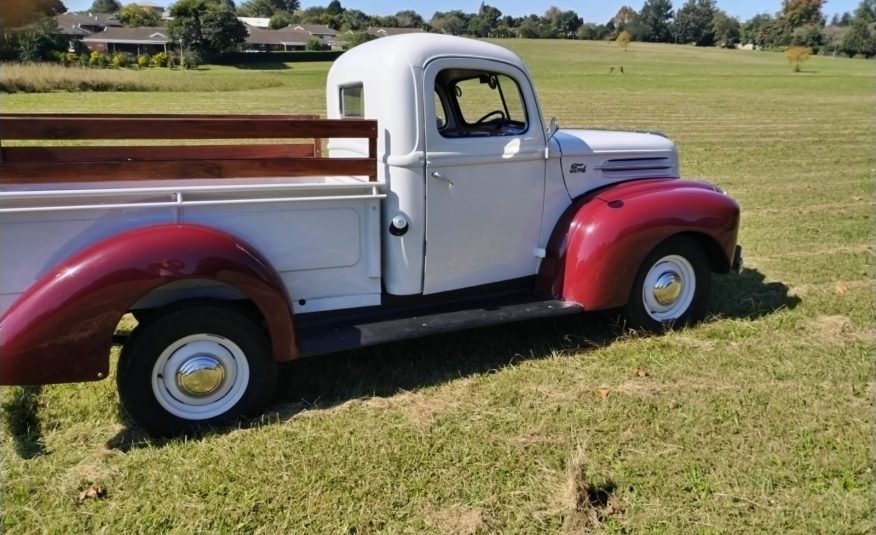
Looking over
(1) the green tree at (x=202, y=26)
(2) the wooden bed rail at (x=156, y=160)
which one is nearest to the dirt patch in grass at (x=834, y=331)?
(2) the wooden bed rail at (x=156, y=160)

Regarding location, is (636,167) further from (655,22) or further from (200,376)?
(655,22)

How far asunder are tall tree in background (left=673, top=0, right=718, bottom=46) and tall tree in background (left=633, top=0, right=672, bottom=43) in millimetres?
1542

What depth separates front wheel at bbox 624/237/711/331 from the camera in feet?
15.2

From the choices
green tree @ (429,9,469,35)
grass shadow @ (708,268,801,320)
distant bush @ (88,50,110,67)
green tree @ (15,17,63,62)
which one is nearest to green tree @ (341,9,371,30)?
green tree @ (429,9,469,35)

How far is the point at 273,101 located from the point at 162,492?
23.1 meters

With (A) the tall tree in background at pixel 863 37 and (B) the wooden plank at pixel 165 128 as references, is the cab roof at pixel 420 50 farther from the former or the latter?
(A) the tall tree in background at pixel 863 37

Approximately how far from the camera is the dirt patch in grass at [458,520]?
2.81 metres

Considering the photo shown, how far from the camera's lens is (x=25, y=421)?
3.62 metres

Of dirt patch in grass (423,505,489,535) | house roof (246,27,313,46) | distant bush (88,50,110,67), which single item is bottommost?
dirt patch in grass (423,505,489,535)

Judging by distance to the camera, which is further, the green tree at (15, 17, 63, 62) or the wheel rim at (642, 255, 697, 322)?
the green tree at (15, 17, 63, 62)

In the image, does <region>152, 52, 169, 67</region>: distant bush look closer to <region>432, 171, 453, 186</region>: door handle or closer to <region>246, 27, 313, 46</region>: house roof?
<region>246, 27, 313, 46</region>: house roof

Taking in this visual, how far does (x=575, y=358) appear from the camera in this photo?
4410 mm

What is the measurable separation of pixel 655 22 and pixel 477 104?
118852 millimetres

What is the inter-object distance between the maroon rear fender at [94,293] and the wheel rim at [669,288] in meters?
2.81
